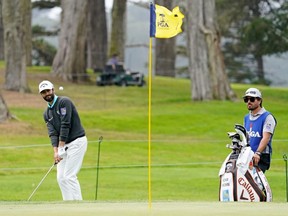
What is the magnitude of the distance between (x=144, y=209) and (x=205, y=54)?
1309 inches

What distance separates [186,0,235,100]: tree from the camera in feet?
148

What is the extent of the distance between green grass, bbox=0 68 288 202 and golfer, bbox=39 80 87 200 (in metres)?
2.03

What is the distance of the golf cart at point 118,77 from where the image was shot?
169 ft

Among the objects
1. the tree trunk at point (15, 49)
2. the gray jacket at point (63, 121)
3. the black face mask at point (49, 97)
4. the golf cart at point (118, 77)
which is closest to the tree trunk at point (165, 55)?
the golf cart at point (118, 77)

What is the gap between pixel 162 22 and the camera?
48.0ft

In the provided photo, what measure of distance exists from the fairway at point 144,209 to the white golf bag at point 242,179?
1.18 metres

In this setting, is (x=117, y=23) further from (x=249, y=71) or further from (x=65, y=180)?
(x=65, y=180)

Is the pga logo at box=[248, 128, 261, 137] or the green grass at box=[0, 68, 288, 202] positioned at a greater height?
the pga logo at box=[248, 128, 261, 137]

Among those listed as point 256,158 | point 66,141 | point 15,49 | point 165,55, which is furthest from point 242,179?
point 165,55

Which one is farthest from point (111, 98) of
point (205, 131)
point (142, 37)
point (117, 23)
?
point (142, 37)

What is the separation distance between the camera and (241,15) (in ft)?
235

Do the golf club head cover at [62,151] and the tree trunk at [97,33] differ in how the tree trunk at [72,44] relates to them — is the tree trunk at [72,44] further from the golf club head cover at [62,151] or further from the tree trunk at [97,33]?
the golf club head cover at [62,151]

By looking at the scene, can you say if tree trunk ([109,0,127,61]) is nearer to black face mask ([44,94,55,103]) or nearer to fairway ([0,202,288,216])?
black face mask ([44,94,55,103])

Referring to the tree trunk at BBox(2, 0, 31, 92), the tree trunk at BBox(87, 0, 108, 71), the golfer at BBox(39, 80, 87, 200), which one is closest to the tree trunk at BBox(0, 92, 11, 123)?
the tree trunk at BBox(2, 0, 31, 92)
